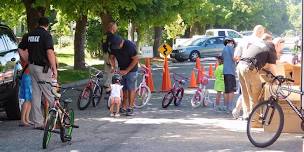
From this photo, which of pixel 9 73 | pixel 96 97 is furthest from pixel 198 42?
pixel 9 73

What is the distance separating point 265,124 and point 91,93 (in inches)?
243

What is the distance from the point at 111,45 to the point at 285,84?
14.4 feet

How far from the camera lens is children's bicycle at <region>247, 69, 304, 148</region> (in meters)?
8.95

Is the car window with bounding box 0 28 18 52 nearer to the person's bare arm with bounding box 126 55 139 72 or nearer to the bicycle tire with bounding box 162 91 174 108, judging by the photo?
the person's bare arm with bounding box 126 55 139 72

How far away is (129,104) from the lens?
13.1 m

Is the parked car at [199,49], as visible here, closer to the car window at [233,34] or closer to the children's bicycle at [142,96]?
the car window at [233,34]

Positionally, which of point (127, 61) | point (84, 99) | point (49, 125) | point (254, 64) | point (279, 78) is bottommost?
point (49, 125)

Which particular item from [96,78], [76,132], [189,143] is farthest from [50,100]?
[96,78]

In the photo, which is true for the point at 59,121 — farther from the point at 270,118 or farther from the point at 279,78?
the point at 279,78

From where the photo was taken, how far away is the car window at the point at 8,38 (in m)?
12.3

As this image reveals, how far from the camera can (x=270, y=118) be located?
361 inches

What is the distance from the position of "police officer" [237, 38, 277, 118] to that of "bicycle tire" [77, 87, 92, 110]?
15.1ft

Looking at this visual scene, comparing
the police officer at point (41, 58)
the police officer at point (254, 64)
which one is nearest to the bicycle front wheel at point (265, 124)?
the police officer at point (254, 64)

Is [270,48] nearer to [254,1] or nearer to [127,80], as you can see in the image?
[127,80]
